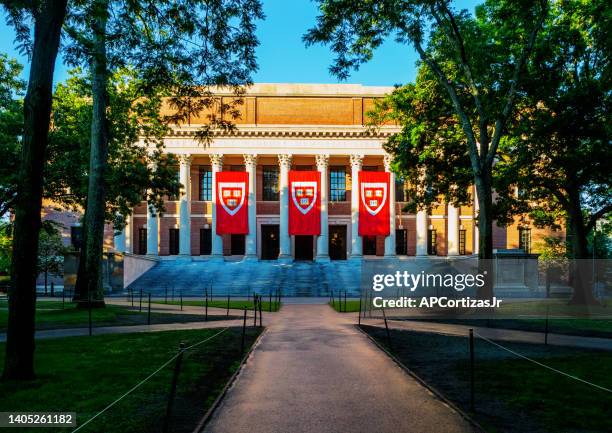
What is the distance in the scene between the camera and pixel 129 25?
43.3ft

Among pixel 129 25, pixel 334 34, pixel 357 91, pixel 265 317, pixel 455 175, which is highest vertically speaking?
pixel 357 91

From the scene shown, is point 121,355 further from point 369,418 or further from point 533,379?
point 533,379

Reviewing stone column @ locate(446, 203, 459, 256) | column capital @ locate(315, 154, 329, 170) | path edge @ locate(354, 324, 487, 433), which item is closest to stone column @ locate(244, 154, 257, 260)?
column capital @ locate(315, 154, 329, 170)

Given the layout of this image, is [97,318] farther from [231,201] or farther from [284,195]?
[284,195]

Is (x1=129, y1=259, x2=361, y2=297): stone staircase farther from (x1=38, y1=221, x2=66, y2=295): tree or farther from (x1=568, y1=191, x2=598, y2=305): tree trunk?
(x1=568, y1=191, x2=598, y2=305): tree trunk

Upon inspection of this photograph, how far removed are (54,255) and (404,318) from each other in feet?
109

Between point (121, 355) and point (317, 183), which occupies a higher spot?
point (317, 183)

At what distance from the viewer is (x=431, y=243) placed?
2147 inches

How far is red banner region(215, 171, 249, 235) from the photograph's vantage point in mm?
41469

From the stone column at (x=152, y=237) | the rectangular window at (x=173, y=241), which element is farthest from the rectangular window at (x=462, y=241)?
the stone column at (x=152, y=237)

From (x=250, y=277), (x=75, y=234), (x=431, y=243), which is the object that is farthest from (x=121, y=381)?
(x=431, y=243)

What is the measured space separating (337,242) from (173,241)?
692 inches

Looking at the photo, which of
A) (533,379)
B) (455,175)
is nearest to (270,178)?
(455,175)

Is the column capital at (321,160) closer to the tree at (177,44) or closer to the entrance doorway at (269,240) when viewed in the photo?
the entrance doorway at (269,240)
